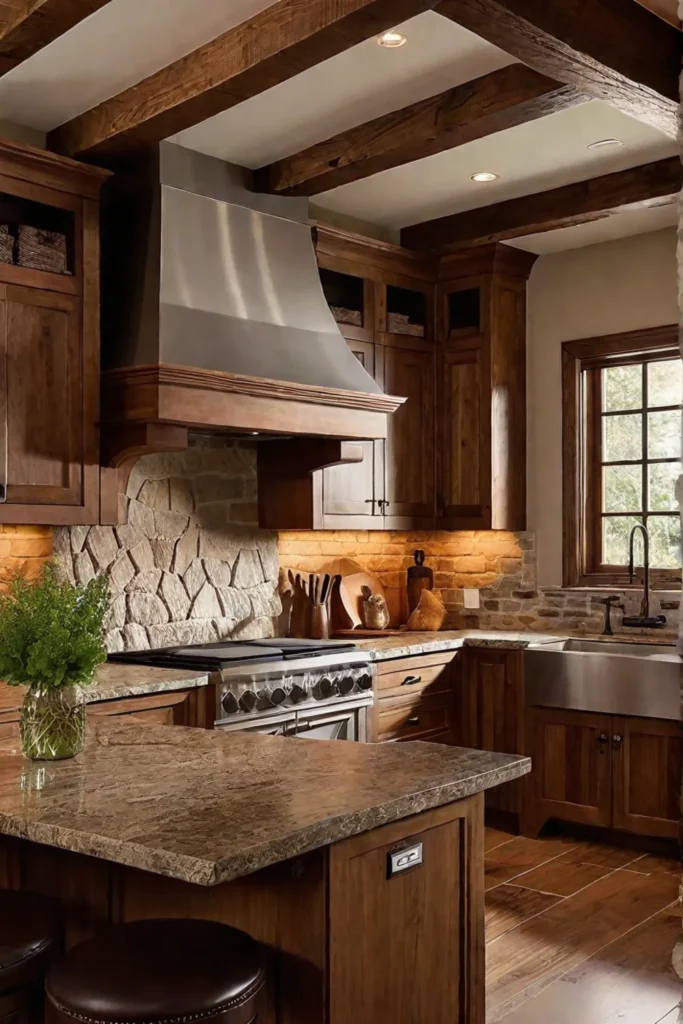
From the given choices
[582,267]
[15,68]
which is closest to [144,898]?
[15,68]

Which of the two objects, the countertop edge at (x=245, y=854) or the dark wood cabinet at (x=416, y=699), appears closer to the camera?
the countertop edge at (x=245, y=854)

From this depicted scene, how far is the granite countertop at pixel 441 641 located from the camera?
4.99 metres

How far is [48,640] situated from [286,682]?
217 centimetres

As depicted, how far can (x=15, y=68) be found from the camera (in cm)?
369

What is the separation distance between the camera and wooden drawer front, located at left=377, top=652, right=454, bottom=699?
197 inches

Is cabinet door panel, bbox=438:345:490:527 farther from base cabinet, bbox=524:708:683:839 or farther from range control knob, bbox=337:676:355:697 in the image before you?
range control knob, bbox=337:676:355:697

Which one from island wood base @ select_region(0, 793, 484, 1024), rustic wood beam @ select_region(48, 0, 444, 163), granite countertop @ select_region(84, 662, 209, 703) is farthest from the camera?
granite countertop @ select_region(84, 662, 209, 703)

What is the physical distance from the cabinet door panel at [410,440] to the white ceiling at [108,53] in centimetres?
213

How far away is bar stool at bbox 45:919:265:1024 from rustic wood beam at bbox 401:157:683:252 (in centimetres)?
Result: 362

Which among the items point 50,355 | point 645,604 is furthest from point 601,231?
point 50,355

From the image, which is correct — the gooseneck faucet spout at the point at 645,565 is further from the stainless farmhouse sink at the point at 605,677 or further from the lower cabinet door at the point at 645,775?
the lower cabinet door at the point at 645,775

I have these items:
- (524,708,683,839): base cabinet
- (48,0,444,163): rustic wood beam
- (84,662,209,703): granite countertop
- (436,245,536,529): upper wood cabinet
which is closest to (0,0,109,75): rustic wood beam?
(48,0,444,163): rustic wood beam

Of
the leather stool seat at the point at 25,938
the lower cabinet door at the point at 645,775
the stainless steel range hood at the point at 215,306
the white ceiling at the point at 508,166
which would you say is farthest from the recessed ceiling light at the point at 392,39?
the lower cabinet door at the point at 645,775

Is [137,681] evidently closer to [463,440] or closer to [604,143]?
[463,440]
